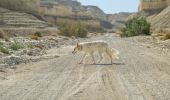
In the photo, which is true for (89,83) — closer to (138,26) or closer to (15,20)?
(138,26)

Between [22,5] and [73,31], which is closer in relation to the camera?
[73,31]

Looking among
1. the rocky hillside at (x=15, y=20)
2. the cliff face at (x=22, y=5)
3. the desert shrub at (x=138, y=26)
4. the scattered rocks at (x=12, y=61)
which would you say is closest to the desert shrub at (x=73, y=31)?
the rocky hillside at (x=15, y=20)

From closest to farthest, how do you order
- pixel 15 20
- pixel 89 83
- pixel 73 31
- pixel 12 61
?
pixel 89 83 → pixel 12 61 → pixel 73 31 → pixel 15 20

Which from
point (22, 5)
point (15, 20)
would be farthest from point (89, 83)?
point (22, 5)

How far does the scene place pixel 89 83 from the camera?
1655cm

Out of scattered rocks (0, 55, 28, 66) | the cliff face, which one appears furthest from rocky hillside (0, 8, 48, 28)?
scattered rocks (0, 55, 28, 66)

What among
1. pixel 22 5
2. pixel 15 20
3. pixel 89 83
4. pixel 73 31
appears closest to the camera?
pixel 89 83

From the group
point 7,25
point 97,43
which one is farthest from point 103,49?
point 7,25

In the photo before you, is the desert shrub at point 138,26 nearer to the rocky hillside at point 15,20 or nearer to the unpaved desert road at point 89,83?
the rocky hillside at point 15,20

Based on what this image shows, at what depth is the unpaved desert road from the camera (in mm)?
13797

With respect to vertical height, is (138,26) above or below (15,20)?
above

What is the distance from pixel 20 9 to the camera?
15175 cm

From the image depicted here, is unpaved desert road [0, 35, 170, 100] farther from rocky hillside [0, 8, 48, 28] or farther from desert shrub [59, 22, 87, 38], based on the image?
desert shrub [59, 22, 87, 38]

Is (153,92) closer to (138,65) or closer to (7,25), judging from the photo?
(138,65)
